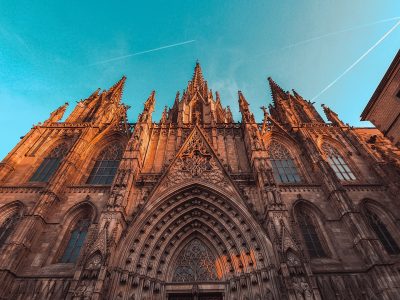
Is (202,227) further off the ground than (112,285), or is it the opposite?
(202,227)

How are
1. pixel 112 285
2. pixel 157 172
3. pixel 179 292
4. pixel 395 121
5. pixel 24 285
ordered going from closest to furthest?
pixel 112 285, pixel 24 285, pixel 179 292, pixel 395 121, pixel 157 172

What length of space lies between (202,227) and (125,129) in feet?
33.7

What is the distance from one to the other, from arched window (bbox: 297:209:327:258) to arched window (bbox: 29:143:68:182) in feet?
53.1

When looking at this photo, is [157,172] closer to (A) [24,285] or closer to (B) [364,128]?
(A) [24,285]

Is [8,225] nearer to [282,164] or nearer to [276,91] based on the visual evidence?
[282,164]

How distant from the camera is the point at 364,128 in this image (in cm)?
2048

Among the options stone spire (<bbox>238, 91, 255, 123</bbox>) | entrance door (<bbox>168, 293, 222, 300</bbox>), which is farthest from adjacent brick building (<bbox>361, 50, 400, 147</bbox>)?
entrance door (<bbox>168, 293, 222, 300</bbox>)

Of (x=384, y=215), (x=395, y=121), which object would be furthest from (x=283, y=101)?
(x=384, y=215)

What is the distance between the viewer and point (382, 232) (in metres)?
12.7

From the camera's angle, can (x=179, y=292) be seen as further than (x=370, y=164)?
No

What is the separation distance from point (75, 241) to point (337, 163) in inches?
696

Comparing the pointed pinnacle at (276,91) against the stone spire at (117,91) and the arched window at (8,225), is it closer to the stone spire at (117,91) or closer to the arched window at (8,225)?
the stone spire at (117,91)

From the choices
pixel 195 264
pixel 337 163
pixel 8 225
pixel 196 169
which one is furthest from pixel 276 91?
pixel 8 225

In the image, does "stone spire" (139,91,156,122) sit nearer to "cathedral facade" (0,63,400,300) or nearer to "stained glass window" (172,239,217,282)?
"cathedral facade" (0,63,400,300)
